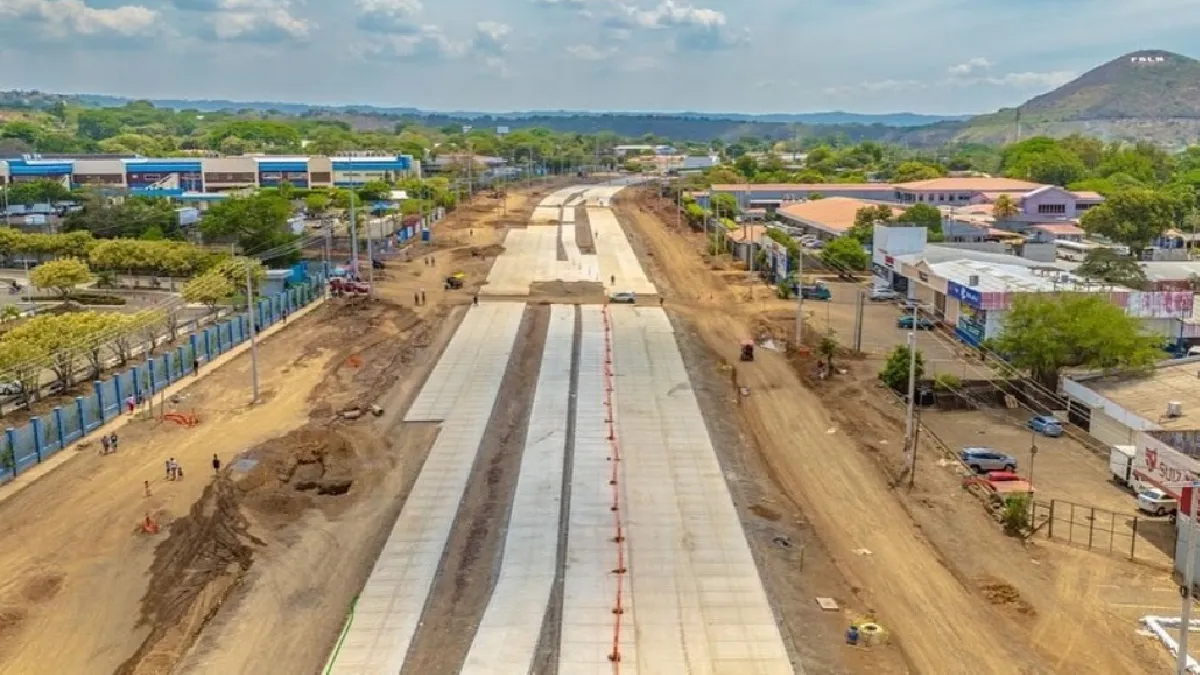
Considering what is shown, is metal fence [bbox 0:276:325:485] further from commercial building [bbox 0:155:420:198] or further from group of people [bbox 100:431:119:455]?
commercial building [bbox 0:155:420:198]

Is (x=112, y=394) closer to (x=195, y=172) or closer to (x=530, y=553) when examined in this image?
(x=530, y=553)

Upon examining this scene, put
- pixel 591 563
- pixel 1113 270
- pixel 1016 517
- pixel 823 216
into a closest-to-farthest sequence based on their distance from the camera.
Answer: pixel 591 563 → pixel 1016 517 → pixel 1113 270 → pixel 823 216

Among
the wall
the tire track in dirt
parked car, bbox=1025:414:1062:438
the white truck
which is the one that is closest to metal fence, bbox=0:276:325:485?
the tire track in dirt

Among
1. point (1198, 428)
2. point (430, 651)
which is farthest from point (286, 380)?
point (1198, 428)

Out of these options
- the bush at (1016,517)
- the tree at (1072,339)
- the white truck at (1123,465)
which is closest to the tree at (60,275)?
the tree at (1072,339)

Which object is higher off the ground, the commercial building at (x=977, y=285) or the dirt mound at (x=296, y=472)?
the commercial building at (x=977, y=285)

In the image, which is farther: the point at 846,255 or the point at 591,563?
the point at 846,255

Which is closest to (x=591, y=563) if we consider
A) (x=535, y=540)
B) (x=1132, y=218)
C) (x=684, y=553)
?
(x=535, y=540)

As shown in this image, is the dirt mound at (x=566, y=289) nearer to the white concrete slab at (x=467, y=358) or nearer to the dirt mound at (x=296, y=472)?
the white concrete slab at (x=467, y=358)
